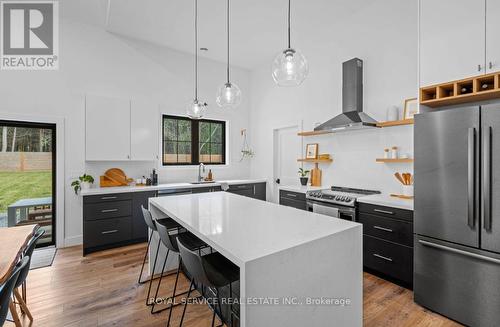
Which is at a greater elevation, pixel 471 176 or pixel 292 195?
pixel 471 176

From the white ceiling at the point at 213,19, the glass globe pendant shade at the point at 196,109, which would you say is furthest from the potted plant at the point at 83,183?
the white ceiling at the point at 213,19

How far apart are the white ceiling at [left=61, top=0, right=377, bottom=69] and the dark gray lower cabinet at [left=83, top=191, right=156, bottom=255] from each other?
2649mm

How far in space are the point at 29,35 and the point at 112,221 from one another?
290 centimetres

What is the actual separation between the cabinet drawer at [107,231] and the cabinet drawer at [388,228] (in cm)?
334

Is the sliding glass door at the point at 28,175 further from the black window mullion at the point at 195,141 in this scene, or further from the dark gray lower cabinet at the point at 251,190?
the dark gray lower cabinet at the point at 251,190

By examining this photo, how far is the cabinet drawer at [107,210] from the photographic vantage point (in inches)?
138

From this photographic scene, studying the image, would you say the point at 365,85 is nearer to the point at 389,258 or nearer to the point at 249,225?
the point at 389,258

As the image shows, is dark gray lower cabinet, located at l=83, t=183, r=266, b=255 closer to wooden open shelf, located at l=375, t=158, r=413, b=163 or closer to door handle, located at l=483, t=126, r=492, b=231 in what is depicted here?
wooden open shelf, located at l=375, t=158, r=413, b=163

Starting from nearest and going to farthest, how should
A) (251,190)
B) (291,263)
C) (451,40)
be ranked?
(291,263) → (451,40) → (251,190)

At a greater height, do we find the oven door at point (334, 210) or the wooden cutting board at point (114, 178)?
the wooden cutting board at point (114, 178)

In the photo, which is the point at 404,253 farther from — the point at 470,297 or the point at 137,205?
the point at 137,205

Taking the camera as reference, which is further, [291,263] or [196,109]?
[196,109]

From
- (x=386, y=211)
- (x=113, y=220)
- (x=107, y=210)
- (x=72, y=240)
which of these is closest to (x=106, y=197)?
(x=107, y=210)

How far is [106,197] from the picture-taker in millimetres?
3637
